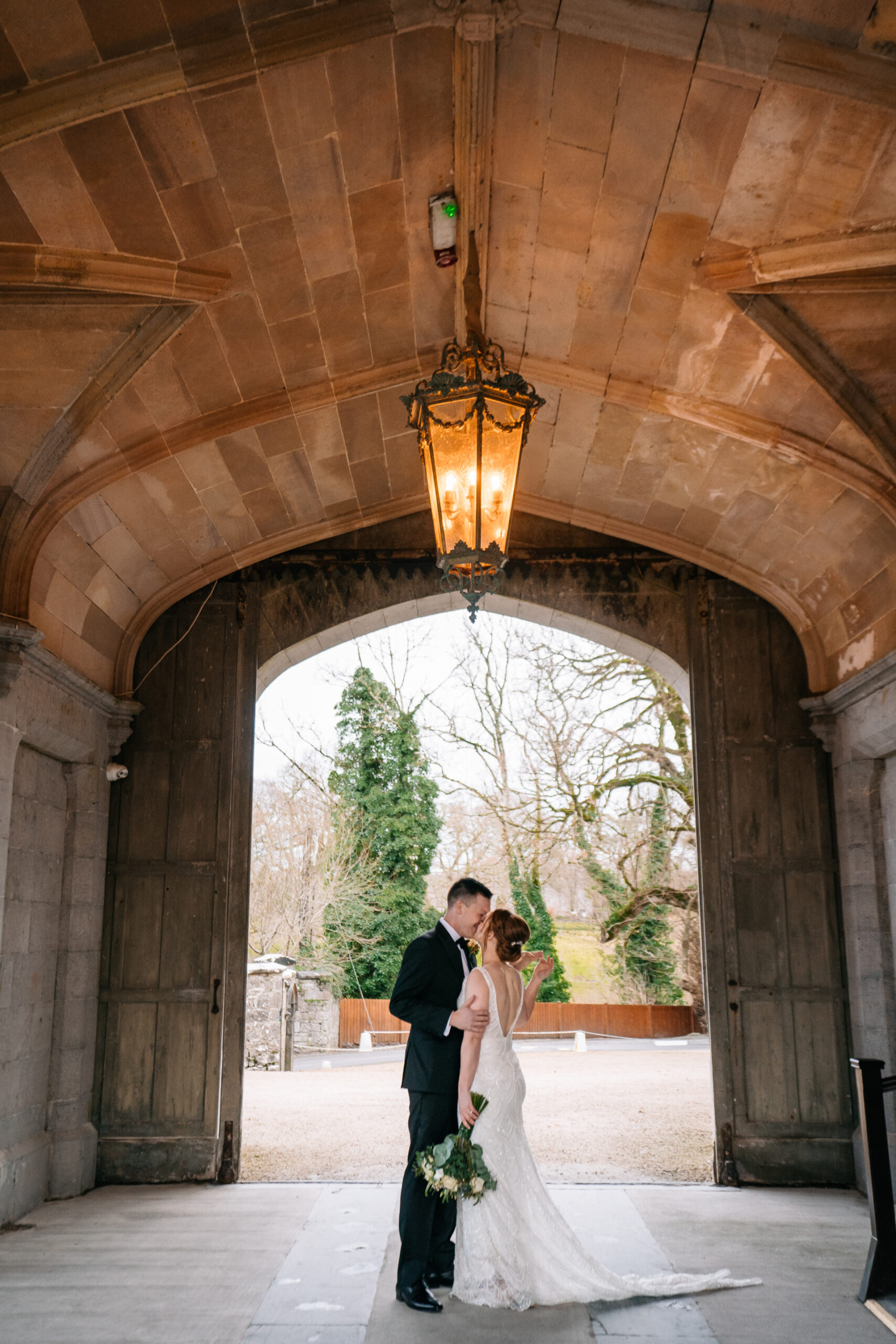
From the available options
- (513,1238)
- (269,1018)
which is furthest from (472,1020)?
(269,1018)

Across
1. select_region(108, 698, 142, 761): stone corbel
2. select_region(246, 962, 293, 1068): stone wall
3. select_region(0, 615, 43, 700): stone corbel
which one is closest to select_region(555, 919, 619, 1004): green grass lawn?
select_region(246, 962, 293, 1068): stone wall

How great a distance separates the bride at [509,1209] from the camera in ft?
12.4

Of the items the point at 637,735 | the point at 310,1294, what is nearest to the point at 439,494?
the point at 310,1294

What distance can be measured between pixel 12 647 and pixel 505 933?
271 centimetres

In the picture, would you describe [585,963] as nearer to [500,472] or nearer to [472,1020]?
[472,1020]

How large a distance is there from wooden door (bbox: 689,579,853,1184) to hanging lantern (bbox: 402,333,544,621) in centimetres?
341

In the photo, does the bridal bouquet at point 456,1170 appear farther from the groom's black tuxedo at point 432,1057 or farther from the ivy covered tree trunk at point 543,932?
the ivy covered tree trunk at point 543,932

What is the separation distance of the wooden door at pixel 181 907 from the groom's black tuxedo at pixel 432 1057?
249 centimetres

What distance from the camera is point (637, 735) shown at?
14633 mm

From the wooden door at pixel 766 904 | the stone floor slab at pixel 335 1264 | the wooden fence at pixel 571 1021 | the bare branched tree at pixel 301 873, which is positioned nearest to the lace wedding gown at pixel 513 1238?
the stone floor slab at pixel 335 1264

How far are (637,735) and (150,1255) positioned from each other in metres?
11.0

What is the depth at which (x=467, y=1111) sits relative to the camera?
3918 mm

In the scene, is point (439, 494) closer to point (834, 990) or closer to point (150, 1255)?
point (150, 1255)

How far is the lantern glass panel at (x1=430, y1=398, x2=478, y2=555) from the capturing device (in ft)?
12.1
